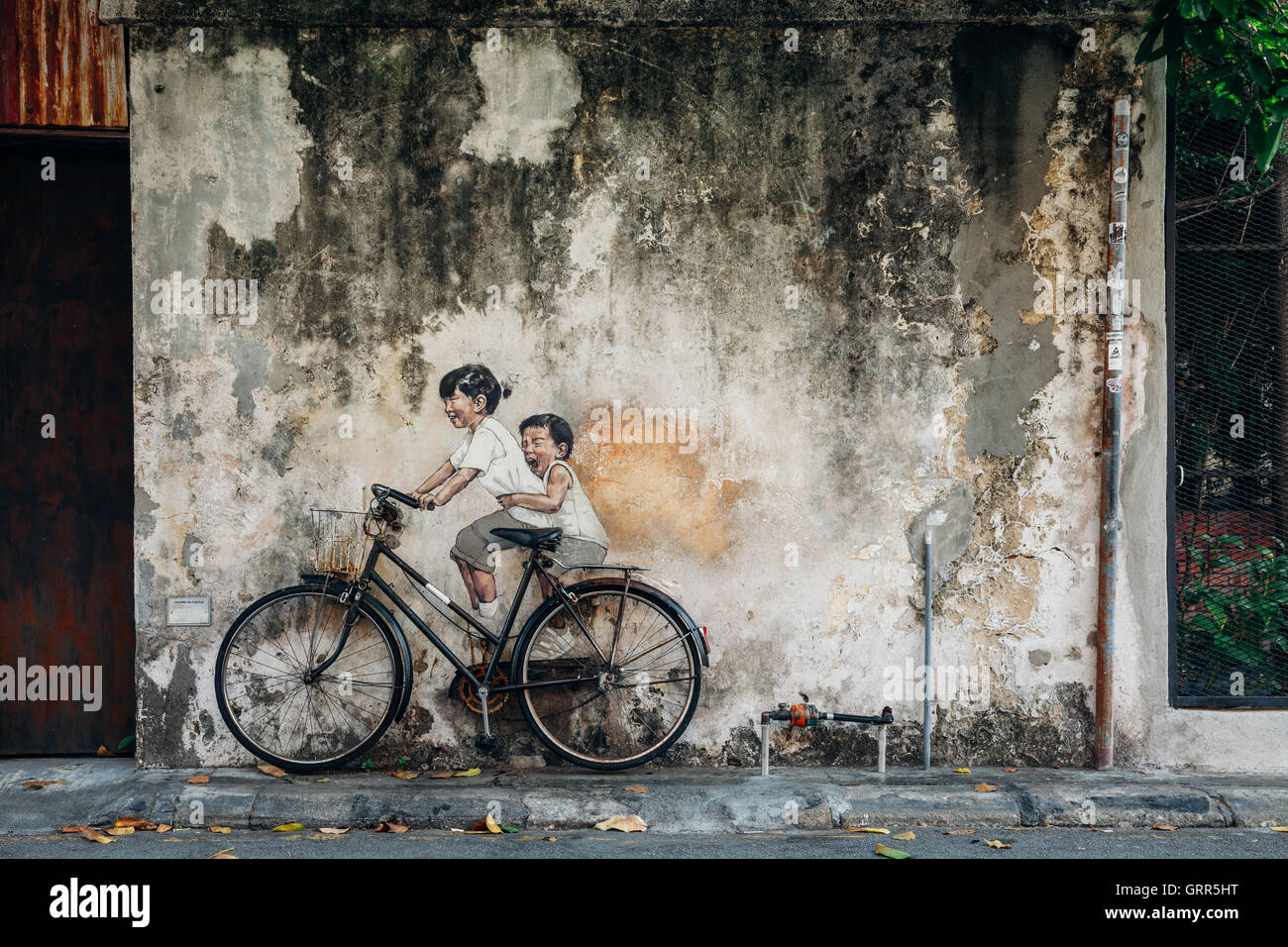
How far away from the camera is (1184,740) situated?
5.91 m

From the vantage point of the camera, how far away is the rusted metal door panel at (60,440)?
6.19m

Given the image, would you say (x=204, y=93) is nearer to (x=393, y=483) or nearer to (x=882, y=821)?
(x=393, y=483)

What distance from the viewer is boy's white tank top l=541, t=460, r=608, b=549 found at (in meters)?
6.00

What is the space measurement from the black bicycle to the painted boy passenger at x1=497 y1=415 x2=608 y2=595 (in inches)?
5.5

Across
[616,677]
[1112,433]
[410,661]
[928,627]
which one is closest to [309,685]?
[410,661]

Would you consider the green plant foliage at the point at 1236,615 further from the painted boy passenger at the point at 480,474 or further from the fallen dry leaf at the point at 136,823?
the fallen dry leaf at the point at 136,823

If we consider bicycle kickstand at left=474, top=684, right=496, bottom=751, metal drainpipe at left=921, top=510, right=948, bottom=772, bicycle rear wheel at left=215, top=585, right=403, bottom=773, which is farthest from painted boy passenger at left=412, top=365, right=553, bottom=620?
metal drainpipe at left=921, top=510, right=948, bottom=772

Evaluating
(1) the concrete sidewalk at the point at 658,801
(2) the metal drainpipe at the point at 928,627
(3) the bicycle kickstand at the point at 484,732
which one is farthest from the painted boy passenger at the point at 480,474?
(2) the metal drainpipe at the point at 928,627

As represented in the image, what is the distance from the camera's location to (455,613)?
19.6 ft

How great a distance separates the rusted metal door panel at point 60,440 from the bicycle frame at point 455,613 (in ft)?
5.06

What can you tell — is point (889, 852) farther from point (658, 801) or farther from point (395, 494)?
point (395, 494)

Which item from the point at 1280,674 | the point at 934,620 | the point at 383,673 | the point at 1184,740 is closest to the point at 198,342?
the point at 383,673

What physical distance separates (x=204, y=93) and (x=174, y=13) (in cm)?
43
